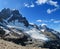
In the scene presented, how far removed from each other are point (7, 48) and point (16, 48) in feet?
5.45

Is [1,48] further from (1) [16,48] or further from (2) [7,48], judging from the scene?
(1) [16,48]

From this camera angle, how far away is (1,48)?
23.3 m

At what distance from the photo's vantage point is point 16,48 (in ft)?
81.0

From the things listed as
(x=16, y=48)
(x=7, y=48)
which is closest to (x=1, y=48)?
(x=7, y=48)

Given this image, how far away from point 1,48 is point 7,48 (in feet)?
2.74

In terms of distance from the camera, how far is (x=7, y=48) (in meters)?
23.5

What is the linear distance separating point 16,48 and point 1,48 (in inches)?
95.7
